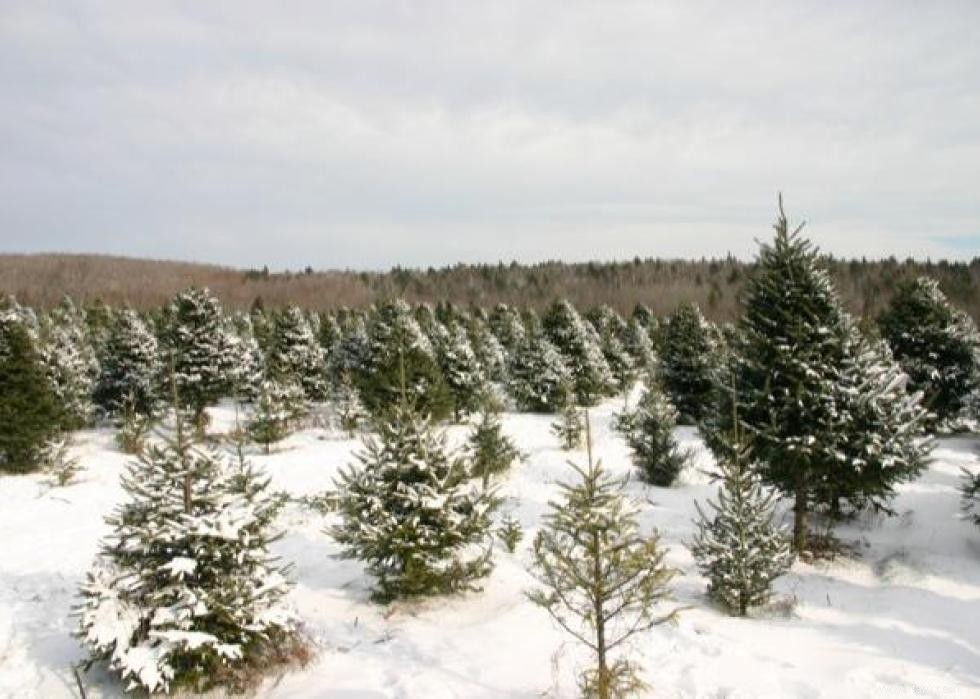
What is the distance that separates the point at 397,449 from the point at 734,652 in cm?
538

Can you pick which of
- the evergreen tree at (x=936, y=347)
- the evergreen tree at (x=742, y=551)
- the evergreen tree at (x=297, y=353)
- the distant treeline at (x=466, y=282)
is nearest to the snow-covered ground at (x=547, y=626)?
the evergreen tree at (x=742, y=551)

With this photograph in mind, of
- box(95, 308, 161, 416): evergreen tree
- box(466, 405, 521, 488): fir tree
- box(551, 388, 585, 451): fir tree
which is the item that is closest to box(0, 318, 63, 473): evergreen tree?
box(95, 308, 161, 416): evergreen tree

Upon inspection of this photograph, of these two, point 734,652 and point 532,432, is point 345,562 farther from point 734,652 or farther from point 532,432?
point 532,432

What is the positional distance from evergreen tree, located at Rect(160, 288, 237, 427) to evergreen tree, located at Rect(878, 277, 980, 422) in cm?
2502

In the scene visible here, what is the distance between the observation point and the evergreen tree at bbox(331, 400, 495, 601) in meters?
9.19

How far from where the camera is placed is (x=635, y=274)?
109125 mm

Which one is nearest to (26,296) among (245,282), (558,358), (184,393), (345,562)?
(245,282)

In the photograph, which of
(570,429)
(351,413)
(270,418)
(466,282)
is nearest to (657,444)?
(570,429)

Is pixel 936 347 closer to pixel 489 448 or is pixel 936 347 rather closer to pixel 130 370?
pixel 489 448

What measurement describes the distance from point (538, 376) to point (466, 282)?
8416 centimetres

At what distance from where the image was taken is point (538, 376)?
89.2 ft

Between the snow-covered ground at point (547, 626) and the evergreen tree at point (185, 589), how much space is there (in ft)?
2.26

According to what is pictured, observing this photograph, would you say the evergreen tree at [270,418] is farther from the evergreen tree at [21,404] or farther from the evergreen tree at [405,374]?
the evergreen tree at [21,404]

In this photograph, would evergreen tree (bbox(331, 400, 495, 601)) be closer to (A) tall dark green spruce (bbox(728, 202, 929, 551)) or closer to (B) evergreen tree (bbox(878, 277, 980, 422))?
(A) tall dark green spruce (bbox(728, 202, 929, 551))
